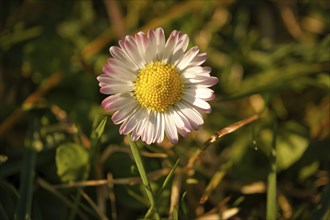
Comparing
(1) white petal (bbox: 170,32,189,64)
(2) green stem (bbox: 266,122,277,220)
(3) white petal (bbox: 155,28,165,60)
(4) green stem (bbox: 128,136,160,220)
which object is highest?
(3) white petal (bbox: 155,28,165,60)

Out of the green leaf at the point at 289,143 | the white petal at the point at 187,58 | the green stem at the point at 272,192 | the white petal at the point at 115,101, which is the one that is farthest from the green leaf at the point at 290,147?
the white petal at the point at 115,101

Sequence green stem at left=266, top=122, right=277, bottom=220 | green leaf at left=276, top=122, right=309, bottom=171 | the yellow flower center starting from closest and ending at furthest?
1. the yellow flower center
2. green stem at left=266, top=122, right=277, bottom=220
3. green leaf at left=276, top=122, right=309, bottom=171

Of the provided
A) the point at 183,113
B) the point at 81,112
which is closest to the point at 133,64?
the point at 183,113

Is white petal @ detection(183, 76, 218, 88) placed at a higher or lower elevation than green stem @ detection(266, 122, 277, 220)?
higher

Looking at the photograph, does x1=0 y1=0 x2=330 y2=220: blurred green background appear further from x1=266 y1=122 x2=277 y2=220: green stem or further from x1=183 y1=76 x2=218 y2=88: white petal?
x1=183 y1=76 x2=218 y2=88: white petal

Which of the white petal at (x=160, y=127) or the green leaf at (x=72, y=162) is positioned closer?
the white petal at (x=160, y=127)

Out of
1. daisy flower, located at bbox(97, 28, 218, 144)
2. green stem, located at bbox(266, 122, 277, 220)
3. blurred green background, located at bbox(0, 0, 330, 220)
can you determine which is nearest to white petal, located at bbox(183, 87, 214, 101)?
daisy flower, located at bbox(97, 28, 218, 144)

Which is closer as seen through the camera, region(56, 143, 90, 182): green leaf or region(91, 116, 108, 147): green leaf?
region(91, 116, 108, 147): green leaf

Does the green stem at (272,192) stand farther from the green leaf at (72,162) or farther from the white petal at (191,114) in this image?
the green leaf at (72,162)
